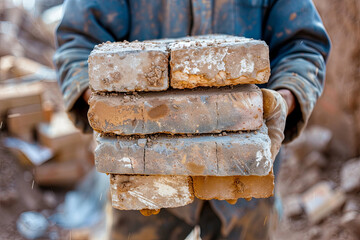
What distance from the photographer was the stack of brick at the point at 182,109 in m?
1.10

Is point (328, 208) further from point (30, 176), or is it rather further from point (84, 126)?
point (30, 176)

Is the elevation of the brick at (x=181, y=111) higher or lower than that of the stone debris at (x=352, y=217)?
higher

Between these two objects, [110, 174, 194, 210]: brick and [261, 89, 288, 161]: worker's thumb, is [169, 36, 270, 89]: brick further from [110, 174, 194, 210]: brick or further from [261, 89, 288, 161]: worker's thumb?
[110, 174, 194, 210]: brick

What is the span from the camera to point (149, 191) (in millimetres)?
1232

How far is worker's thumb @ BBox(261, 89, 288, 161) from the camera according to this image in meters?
1.31

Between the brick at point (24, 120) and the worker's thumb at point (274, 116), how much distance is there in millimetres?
3226

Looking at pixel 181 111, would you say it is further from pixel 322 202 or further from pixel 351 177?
pixel 351 177

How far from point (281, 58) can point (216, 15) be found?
0.42 metres

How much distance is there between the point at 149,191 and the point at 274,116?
58 cm

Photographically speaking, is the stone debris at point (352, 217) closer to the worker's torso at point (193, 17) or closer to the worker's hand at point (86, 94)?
the worker's torso at point (193, 17)

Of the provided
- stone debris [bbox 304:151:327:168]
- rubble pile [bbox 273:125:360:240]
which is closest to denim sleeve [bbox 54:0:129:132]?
rubble pile [bbox 273:125:360:240]

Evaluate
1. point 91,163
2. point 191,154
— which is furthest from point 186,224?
point 91,163

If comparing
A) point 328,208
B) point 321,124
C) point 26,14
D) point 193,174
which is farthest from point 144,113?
point 26,14

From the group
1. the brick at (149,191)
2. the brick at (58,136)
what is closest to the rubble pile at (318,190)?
the brick at (149,191)
